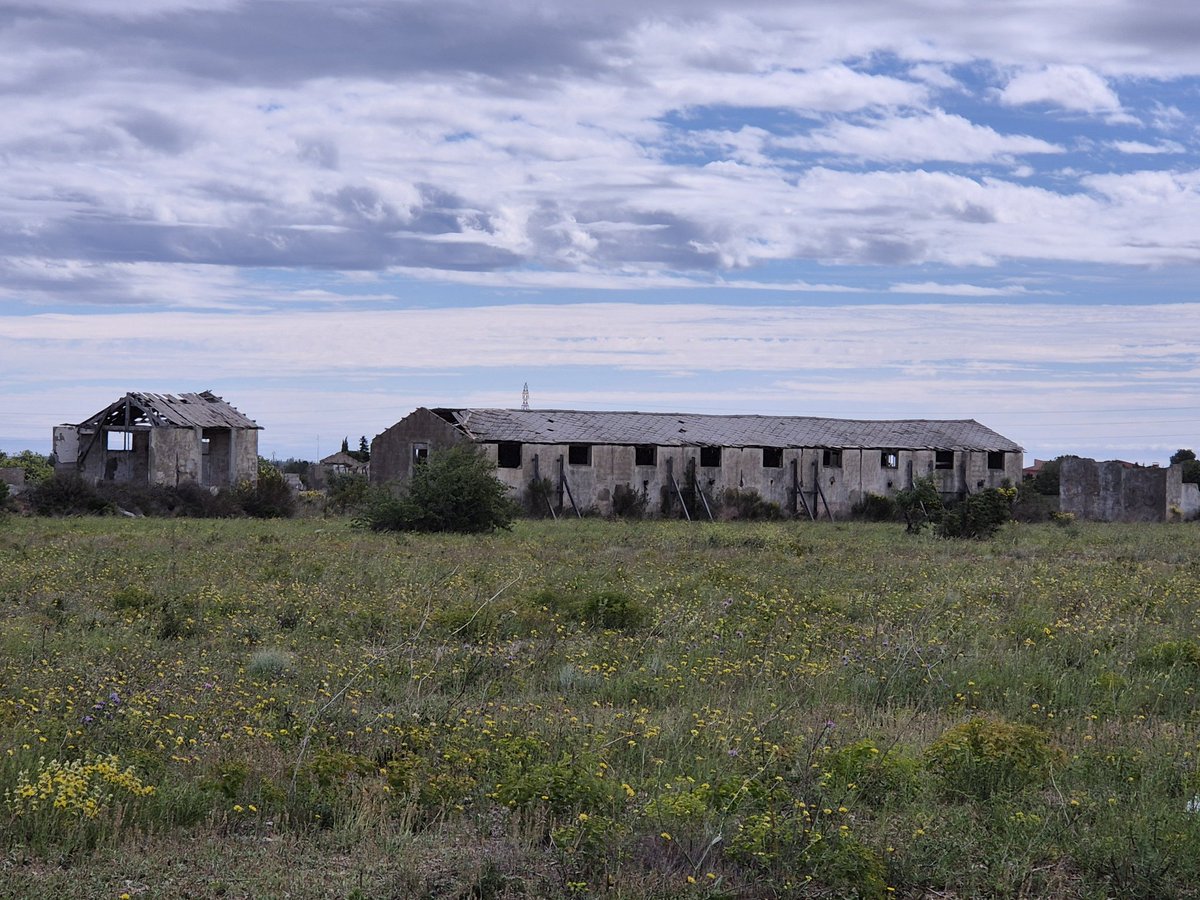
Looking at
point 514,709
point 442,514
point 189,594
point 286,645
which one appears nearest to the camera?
point 514,709

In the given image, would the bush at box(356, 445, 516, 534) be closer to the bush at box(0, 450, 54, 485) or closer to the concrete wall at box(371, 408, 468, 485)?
the concrete wall at box(371, 408, 468, 485)

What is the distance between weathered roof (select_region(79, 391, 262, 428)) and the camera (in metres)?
52.3

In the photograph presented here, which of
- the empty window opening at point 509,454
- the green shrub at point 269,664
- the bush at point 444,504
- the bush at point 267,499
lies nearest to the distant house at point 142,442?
the bush at point 267,499

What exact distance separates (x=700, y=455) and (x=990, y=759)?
44285mm

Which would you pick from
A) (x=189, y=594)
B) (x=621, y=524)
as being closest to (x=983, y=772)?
(x=189, y=594)

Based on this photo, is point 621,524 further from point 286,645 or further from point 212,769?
point 212,769

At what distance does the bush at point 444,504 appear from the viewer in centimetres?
3422

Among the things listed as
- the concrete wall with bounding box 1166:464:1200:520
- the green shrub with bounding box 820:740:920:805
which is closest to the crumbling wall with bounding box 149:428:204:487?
the concrete wall with bounding box 1166:464:1200:520

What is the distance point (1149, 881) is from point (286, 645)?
28.7ft

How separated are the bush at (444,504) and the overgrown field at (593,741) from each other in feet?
54.7

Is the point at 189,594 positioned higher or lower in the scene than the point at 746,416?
lower

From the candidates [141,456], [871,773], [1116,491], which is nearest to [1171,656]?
[871,773]

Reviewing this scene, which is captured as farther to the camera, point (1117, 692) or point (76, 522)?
point (76, 522)

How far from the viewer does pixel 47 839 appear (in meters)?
6.49
